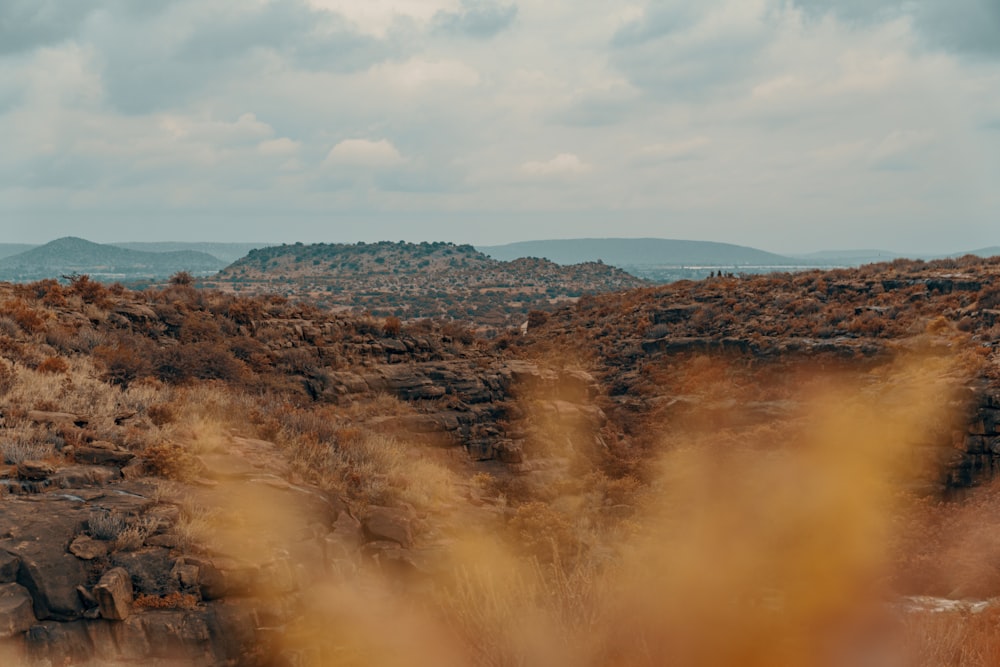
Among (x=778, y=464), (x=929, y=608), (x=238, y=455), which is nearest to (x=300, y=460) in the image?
(x=238, y=455)

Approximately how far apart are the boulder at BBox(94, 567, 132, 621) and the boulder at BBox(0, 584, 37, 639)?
29.7 inches

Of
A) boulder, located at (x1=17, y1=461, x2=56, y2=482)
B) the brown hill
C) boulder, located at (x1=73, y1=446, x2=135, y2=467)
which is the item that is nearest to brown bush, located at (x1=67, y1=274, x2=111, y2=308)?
boulder, located at (x1=73, y1=446, x2=135, y2=467)

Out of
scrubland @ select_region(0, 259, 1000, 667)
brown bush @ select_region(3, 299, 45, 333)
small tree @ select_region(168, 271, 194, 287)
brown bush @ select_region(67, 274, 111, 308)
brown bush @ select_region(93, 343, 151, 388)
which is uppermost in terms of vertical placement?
small tree @ select_region(168, 271, 194, 287)

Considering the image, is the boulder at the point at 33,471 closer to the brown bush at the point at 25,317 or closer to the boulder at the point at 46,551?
the boulder at the point at 46,551

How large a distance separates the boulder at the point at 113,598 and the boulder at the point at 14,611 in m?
0.75

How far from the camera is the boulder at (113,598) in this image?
8.76 metres

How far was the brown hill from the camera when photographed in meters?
91.2

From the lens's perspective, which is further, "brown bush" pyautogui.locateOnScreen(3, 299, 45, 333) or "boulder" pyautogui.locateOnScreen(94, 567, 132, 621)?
"brown bush" pyautogui.locateOnScreen(3, 299, 45, 333)

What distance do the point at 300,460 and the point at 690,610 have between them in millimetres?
8502

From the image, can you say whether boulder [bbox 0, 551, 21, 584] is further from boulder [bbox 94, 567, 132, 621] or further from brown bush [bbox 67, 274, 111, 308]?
brown bush [bbox 67, 274, 111, 308]

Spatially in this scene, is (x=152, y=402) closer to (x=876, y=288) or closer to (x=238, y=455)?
(x=238, y=455)

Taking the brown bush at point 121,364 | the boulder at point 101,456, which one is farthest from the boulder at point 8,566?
the brown bush at point 121,364

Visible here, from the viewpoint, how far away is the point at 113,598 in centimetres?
879

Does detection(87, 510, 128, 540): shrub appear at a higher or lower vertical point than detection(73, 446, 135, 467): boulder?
lower
